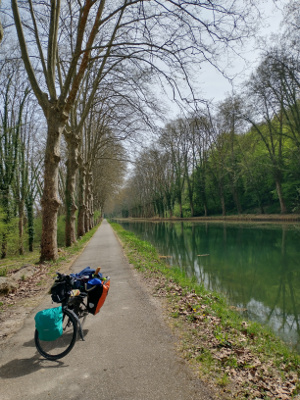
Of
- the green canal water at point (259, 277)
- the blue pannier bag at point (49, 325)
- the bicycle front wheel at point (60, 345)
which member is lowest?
the green canal water at point (259, 277)

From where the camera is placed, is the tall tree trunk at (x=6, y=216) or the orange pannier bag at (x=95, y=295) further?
the tall tree trunk at (x=6, y=216)

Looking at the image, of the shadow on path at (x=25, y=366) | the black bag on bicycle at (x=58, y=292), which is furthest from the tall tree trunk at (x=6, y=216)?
the shadow on path at (x=25, y=366)

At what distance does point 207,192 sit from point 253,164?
19.3 m

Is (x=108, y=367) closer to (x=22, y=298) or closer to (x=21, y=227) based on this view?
(x=22, y=298)

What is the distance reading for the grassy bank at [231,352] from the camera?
313 centimetres

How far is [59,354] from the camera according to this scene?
12.0 feet

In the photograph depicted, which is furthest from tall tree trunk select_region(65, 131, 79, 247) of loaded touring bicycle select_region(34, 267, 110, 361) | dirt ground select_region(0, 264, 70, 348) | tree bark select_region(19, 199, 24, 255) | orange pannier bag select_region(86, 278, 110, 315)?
orange pannier bag select_region(86, 278, 110, 315)

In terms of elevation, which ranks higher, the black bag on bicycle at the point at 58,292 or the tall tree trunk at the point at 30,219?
the tall tree trunk at the point at 30,219

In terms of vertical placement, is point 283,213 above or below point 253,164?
below

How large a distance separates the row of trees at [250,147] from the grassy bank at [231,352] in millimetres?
3721

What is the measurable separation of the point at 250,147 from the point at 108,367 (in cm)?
3497

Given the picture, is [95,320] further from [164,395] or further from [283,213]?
[283,213]

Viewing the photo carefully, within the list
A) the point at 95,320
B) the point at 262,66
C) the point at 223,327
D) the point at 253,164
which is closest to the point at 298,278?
the point at 223,327

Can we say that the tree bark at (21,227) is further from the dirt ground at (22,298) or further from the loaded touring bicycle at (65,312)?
the loaded touring bicycle at (65,312)
